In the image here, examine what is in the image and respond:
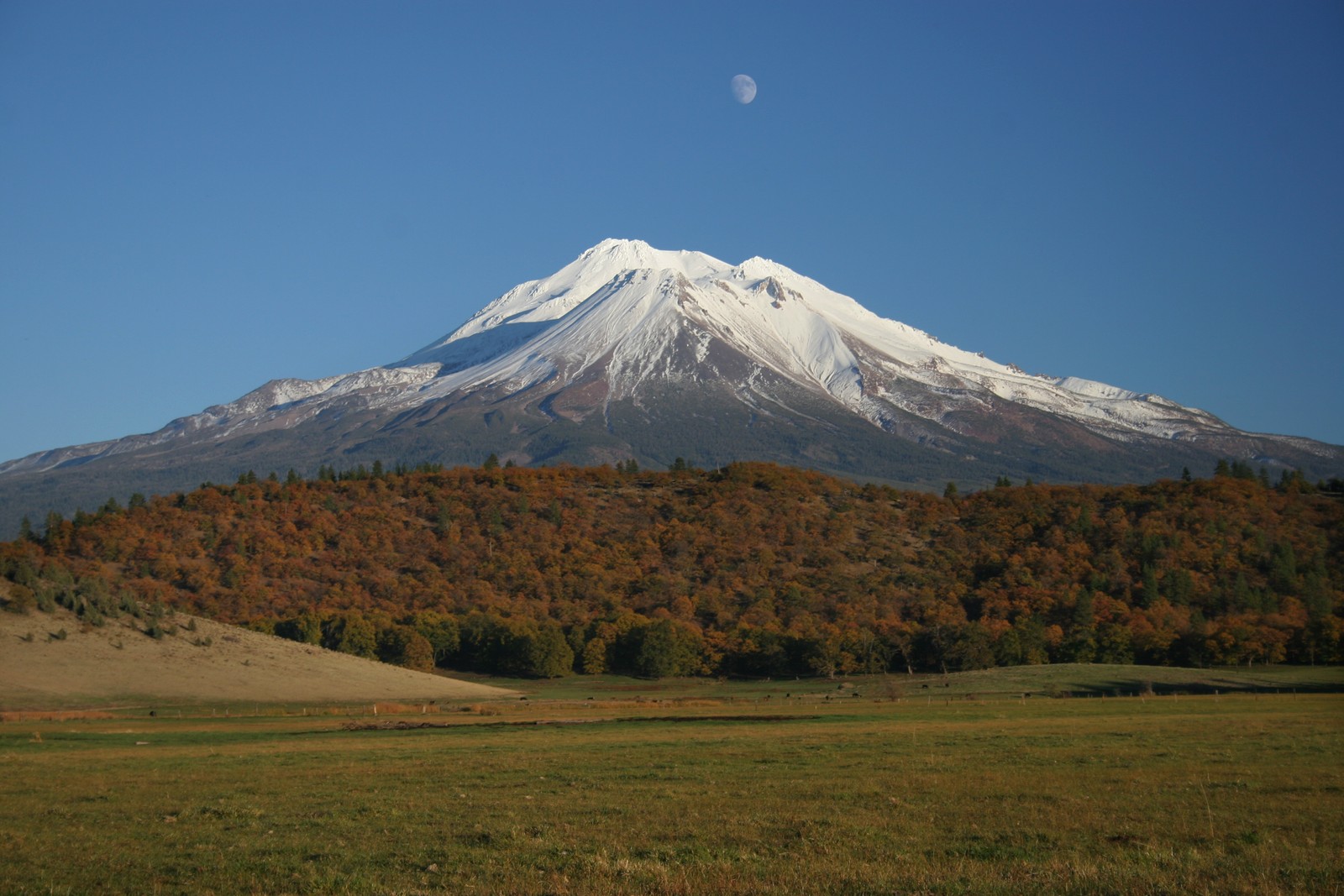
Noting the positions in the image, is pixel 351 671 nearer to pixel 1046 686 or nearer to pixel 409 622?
pixel 409 622

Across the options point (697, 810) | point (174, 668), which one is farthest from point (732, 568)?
point (697, 810)

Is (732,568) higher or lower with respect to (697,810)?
lower

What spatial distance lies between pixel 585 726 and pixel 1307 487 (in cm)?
11292

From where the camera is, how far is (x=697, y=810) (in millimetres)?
18391

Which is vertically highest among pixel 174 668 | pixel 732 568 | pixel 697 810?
pixel 697 810

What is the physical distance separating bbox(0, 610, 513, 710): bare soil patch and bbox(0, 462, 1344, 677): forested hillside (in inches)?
855

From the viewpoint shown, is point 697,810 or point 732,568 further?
point 732,568

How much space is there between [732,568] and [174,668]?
6734 centimetres

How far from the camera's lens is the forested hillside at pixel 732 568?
312 ft

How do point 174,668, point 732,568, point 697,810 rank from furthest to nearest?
1. point 732,568
2. point 174,668
3. point 697,810

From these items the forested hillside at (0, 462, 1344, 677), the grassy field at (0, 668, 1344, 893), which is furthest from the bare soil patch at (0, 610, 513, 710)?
the forested hillside at (0, 462, 1344, 677)

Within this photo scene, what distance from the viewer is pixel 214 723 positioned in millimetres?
47219

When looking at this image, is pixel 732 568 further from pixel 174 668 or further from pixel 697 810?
pixel 697 810

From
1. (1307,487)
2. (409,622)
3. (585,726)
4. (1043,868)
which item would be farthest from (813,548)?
(1043,868)
